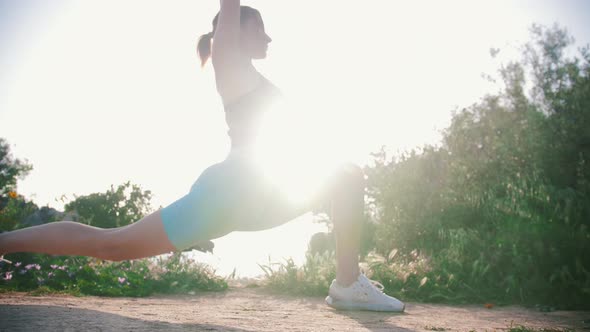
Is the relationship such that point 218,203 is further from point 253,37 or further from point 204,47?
point 204,47

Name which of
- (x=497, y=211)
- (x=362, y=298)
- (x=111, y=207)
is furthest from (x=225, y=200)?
(x=111, y=207)

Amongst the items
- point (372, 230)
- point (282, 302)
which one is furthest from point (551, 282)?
point (372, 230)

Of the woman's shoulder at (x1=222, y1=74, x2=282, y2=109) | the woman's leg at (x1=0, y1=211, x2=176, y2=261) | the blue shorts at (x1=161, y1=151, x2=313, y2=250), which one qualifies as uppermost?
the woman's shoulder at (x1=222, y1=74, x2=282, y2=109)

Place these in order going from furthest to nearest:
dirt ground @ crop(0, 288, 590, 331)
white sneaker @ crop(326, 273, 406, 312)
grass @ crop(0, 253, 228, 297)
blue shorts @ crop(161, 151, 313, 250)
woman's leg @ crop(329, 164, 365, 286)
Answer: grass @ crop(0, 253, 228, 297) < white sneaker @ crop(326, 273, 406, 312) < woman's leg @ crop(329, 164, 365, 286) < dirt ground @ crop(0, 288, 590, 331) < blue shorts @ crop(161, 151, 313, 250)

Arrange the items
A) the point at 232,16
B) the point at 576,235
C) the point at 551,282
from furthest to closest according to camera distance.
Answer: the point at 576,235
the point at 551,282
the point at 232,16

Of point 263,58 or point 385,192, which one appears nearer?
point 263,58

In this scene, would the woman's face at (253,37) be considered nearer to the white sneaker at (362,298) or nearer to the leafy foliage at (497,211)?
the white sneaker at (362,298)

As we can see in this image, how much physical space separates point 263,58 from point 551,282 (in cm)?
365

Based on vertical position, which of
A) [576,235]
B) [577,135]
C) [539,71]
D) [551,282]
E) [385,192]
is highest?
[539,71]

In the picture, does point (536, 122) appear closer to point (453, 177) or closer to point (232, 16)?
point (453, 177)

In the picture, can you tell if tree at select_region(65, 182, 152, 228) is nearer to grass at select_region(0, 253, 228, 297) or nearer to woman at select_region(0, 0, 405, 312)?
grass at select_region(0, 253, 228, 297)

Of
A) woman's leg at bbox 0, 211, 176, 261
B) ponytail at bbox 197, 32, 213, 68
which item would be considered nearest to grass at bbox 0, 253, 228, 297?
woman's leg at bbox 0, 211, 176, 261

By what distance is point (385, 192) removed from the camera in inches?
258

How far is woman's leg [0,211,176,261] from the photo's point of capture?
2.05m
